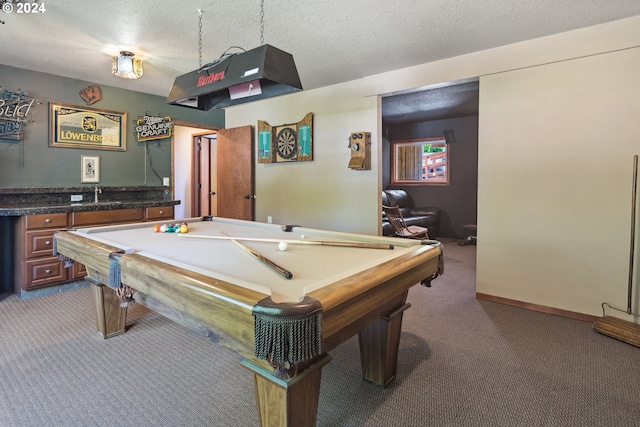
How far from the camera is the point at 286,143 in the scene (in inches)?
191

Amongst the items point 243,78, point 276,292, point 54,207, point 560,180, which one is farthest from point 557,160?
point 54,207

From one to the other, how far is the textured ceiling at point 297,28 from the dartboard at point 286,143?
4.17 ft

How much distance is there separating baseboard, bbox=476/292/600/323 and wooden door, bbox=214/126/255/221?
11.2 feet

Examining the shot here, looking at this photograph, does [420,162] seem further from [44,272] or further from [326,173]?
[44,272]

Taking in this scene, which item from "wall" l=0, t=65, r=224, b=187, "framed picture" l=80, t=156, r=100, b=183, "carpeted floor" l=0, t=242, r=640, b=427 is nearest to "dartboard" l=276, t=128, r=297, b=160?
"wall" l=0, t=65, r=224, b=187

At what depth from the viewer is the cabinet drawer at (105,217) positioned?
3.54m

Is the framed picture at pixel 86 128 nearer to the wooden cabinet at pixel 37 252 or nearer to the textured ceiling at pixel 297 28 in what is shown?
the textured ceiling at pixel 297 28

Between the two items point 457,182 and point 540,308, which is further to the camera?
point 457,182

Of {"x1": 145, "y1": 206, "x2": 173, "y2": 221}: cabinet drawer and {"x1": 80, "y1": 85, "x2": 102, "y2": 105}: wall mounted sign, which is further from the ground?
{"x1": 80, "y1": 85, "x2": 102, "y2": 105}: wall mounted sign

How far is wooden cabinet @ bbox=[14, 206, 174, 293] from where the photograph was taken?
3236mm

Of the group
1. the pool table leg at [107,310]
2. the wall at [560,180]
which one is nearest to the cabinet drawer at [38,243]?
the pool table leg at [107,310]

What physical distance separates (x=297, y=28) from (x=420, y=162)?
5.21m

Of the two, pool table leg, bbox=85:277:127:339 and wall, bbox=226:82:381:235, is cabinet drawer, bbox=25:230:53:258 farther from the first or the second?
wall, bbox=226:82:381:235

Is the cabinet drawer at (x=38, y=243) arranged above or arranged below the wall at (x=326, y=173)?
below
